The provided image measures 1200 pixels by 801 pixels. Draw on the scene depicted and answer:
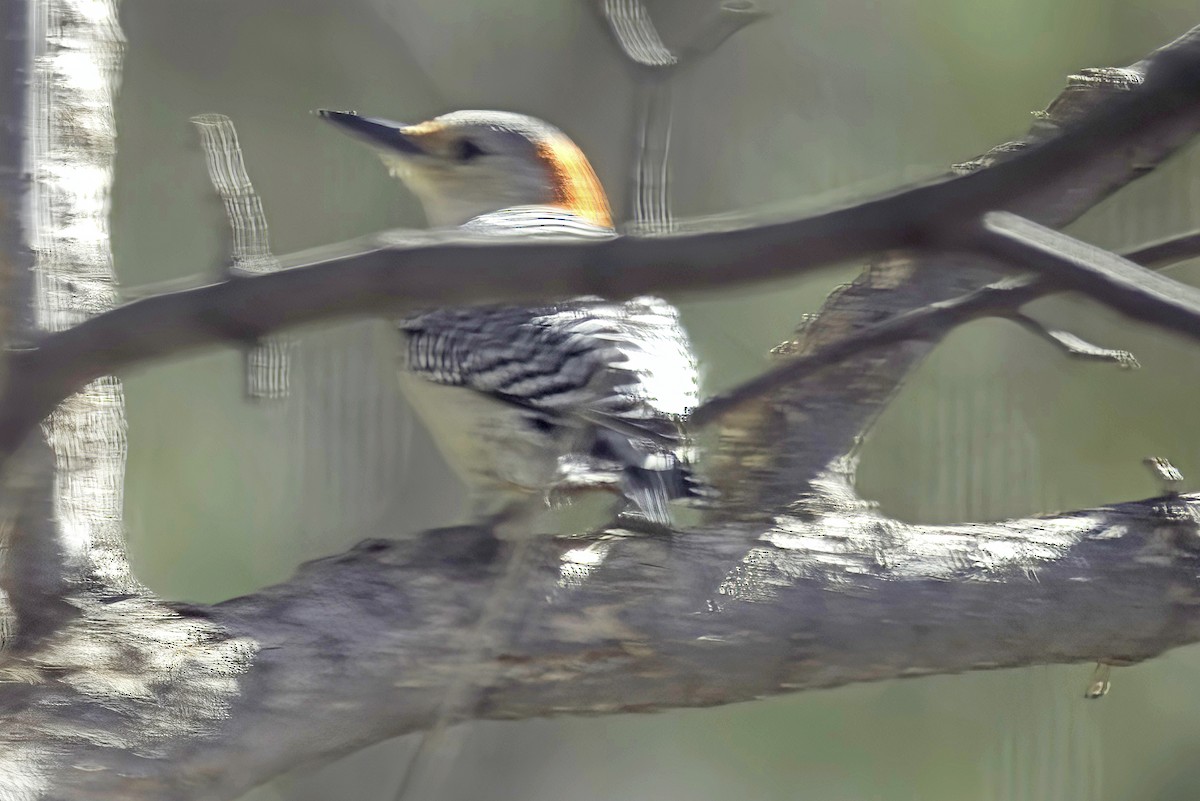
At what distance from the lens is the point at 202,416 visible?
275cm

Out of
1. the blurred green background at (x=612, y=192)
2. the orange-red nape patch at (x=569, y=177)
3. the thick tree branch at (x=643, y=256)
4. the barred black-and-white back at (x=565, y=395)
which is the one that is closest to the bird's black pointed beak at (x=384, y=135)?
the orange-red nape patch at (x=569, y=177)

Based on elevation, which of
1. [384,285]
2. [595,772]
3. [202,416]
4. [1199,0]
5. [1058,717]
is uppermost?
[1199,0]

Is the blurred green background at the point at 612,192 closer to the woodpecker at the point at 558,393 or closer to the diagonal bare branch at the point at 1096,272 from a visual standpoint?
the woodpecker at the point at 558,393

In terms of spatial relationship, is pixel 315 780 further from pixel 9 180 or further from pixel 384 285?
pixel 384 285

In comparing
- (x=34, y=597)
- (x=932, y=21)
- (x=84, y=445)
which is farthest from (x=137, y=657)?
(x=932, y=21)

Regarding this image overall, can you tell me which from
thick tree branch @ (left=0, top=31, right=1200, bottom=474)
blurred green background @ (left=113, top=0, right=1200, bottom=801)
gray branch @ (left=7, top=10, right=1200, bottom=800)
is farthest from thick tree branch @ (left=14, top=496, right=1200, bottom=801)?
blurred green background @ (left=113, top=0, right=1200, bottom=801)

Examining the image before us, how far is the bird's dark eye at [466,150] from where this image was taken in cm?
139

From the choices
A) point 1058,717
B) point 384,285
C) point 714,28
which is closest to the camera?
point 384,285

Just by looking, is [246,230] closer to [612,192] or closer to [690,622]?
[690,622]

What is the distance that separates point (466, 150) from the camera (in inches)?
54.9

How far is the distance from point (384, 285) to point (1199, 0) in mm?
2247

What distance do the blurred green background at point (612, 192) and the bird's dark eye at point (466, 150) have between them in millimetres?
752

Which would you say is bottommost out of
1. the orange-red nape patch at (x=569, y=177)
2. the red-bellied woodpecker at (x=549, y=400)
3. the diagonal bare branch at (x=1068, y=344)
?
the red-bellied woodpecker at (x=549, y=400)

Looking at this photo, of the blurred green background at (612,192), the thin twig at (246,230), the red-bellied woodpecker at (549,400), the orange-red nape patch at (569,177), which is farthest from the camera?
the blurred green background at (612,192)
